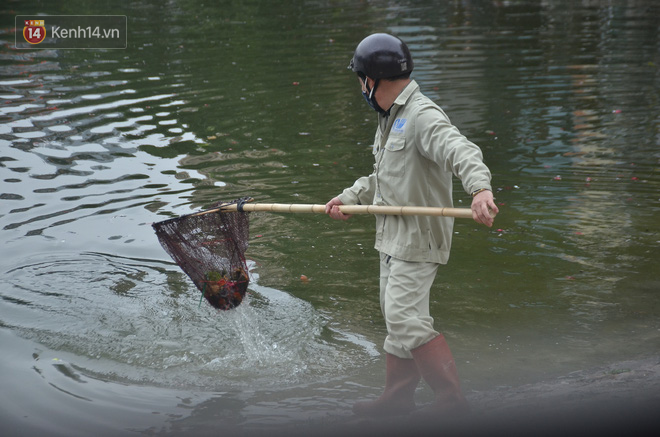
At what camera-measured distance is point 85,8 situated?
74.8 ft

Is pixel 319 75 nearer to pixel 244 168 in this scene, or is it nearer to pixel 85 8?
pixel 244 168

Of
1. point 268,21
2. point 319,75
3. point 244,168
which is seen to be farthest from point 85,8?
point 244,168

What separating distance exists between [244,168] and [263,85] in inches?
184

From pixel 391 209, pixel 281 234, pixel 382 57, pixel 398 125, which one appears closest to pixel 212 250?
pixel 391 209

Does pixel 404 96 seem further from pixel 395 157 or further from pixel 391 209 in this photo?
pixel 391 209

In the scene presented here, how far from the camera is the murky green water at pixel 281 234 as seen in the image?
4797 mm

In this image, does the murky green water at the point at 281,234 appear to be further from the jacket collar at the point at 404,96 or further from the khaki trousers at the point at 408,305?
the jacket collar at the point at 404,96

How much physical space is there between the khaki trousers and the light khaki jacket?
0.07 meters

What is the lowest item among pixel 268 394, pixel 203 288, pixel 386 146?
pixel 268 394

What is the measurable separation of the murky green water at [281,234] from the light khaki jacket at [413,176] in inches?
40.2

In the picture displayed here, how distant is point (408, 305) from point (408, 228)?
0.41m

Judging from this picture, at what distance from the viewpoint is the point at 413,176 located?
4098mm

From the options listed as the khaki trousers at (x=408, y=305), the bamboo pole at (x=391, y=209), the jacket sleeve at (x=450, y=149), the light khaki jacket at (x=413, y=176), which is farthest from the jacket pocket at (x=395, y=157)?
the khaki trousers at (x=408, y=305)

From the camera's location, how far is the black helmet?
161 inches
